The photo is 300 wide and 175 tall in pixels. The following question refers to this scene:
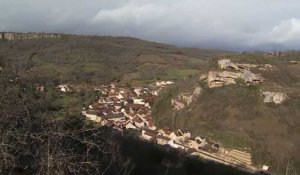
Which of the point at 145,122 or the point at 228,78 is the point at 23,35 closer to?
the point at 145,122

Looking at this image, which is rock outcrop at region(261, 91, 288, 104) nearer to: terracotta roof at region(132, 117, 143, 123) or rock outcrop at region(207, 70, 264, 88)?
rock outcrop at region(207, 70, 264, 88)

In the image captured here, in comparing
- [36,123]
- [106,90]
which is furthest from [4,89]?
[106,90]

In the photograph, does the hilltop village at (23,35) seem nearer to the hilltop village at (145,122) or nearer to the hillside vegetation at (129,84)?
the hillside vegetation at (129,84)

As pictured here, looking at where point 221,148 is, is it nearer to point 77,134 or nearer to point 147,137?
point 147,137

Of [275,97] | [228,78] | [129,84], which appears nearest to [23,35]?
[129,84]

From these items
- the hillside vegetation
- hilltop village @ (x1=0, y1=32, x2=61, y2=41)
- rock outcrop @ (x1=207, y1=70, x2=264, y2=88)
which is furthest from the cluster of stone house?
hilltop village @ (x1=0, y1=32, x2=61, y2=41)

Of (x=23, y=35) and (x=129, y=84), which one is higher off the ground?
(x=23, y=35)

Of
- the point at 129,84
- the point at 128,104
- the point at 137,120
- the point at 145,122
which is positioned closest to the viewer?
the point at 137,120
